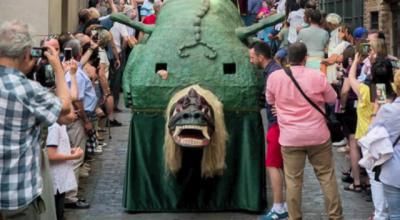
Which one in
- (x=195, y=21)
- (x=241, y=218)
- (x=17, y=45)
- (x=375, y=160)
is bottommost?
(x=241, y=218)

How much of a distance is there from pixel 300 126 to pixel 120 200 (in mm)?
2559

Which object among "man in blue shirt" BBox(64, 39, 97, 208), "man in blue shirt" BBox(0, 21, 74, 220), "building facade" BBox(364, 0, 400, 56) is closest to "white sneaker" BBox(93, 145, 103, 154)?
"man in blue shirt" BBox(64, 39, 97, 208)

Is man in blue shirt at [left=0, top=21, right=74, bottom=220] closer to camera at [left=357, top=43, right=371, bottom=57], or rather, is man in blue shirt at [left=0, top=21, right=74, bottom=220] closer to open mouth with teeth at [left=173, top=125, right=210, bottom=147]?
open mouth with teeth at [left=173, top=125, right=210, bottom=147]

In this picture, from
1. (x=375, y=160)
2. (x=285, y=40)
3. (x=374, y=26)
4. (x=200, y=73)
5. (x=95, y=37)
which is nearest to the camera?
(x=375, y=160)

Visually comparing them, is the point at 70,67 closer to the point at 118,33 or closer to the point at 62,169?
the point at 62,169

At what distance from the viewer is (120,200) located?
28.3 ft

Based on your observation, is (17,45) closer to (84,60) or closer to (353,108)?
(84,60)

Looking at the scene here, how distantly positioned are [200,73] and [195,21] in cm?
70

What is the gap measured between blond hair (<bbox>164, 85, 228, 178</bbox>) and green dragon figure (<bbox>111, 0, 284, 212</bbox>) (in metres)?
0.01

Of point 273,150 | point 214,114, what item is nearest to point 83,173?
point 214,114

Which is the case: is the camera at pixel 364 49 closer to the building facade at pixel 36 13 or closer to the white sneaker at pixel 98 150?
the white sneaker at pixel 98 150

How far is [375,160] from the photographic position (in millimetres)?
6047

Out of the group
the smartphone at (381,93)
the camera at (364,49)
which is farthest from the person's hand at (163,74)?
the camera at (364,49)

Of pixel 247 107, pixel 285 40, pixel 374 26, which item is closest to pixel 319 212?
pixel 247 107
